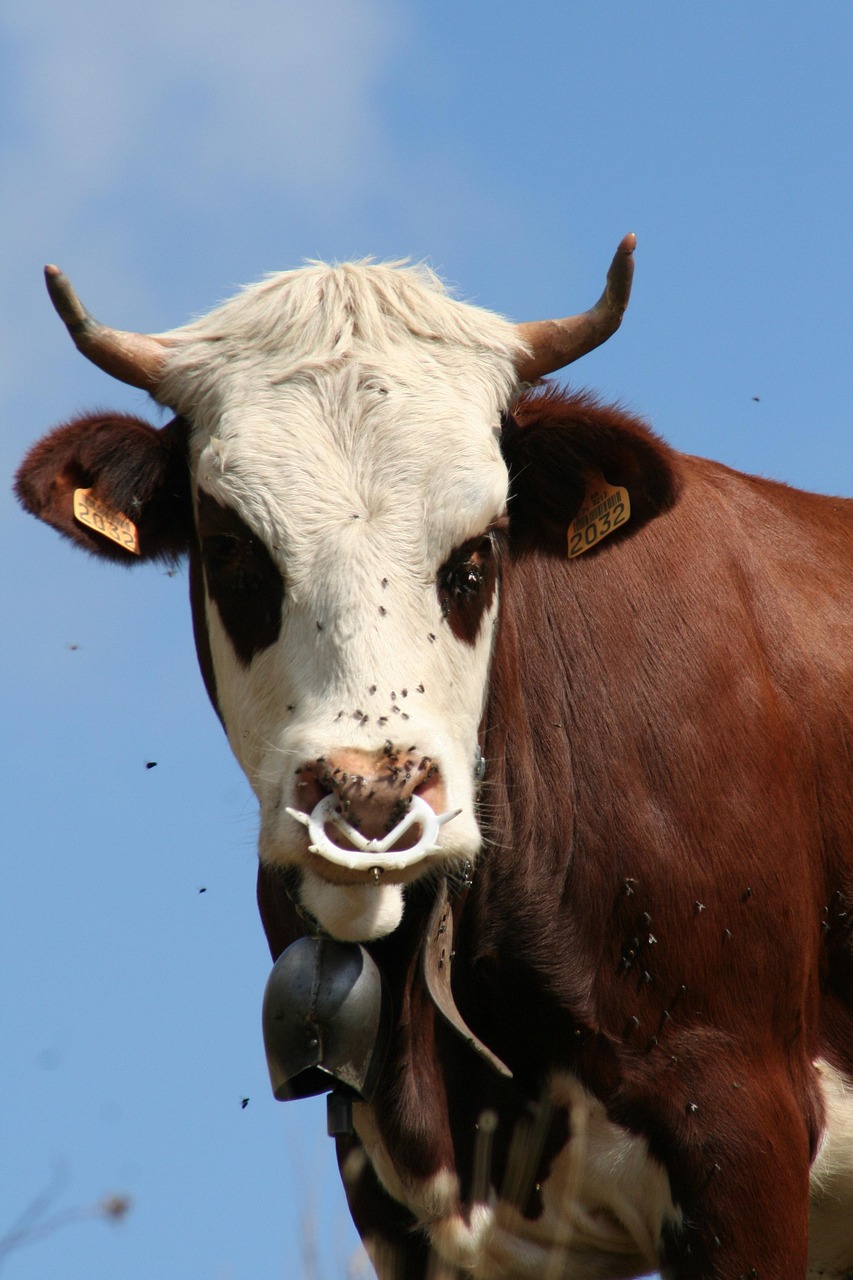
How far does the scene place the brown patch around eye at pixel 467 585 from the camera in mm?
5410

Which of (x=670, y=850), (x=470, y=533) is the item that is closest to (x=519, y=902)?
(x=670, y=850)

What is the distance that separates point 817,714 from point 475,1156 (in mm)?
2028

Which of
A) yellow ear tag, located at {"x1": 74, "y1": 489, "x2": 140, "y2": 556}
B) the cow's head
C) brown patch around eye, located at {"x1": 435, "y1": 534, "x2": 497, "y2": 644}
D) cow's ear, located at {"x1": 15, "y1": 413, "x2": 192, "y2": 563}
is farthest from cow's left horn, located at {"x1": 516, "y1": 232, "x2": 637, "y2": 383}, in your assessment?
yellow ear tag, located at {"x1": 74, "y1": 489, "x2": 140, "y2": 556}

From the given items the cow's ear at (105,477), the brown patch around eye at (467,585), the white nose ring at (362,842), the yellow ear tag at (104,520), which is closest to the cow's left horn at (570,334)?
the brown patch around eye at (467,585)

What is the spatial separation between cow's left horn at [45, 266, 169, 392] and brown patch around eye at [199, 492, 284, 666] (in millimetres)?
672

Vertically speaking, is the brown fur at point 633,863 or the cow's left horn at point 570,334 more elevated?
the cow's left horn at point 570,334

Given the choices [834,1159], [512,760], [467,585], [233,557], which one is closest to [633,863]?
[512,760]

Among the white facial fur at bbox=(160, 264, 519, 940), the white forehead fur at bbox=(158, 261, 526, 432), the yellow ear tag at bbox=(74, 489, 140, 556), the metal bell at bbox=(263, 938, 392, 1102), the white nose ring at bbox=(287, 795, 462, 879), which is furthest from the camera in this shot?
the yellow ear tag at bbox=(74, 489, 140, 556)

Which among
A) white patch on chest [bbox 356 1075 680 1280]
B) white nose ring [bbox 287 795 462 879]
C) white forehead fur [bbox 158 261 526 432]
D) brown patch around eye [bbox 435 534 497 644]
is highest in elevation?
white forehead fur [bbox 158 261 526 432]

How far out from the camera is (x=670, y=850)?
575 centimetres

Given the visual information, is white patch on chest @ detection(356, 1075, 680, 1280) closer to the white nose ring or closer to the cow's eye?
the white nose ring

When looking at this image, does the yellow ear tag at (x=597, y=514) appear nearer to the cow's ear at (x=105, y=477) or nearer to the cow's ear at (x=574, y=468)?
the cow's ear at (x=574, y=468)

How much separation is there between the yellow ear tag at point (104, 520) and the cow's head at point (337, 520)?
0.06 feet

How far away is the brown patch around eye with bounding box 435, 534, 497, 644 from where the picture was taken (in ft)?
17.7
